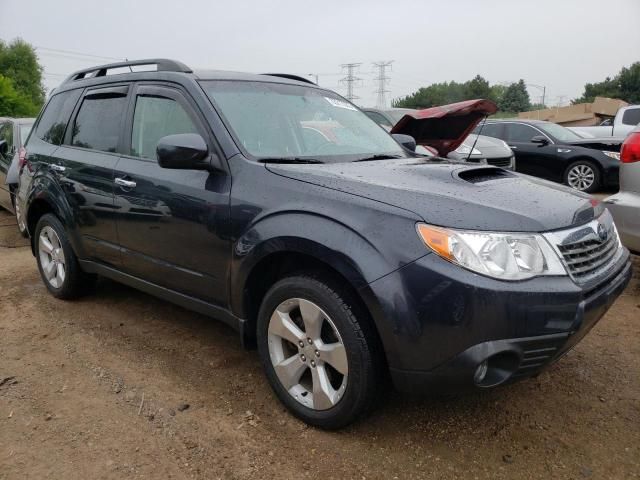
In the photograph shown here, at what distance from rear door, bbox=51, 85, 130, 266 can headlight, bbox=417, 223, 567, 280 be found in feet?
7.42

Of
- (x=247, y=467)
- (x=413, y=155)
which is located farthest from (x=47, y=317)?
(x=413, y=155)

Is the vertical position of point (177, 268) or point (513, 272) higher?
point (513, 272)

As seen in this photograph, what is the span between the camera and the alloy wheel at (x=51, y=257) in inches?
167

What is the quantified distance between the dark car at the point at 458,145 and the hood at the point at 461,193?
68.0 inches

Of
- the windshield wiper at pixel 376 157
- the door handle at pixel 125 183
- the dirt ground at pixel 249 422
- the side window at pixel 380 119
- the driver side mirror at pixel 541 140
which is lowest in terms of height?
the dirt ground at pixel 249 422

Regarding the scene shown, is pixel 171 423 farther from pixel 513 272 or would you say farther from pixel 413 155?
pixel 413 155

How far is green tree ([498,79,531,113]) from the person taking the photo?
254 ft

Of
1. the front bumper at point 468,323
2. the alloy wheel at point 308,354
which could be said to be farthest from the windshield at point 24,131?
the front bumper at point 468,323

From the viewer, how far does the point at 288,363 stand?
2578mm

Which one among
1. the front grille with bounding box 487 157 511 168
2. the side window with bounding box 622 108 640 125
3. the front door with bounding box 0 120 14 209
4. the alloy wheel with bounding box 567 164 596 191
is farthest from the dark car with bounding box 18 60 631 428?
the side window with bounding box 622 108 640 125

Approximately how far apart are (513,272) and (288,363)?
44.6 inches

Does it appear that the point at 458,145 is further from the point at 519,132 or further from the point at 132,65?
the point at 519,132

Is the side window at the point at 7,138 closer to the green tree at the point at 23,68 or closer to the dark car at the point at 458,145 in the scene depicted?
the dark car at the point at 458,145

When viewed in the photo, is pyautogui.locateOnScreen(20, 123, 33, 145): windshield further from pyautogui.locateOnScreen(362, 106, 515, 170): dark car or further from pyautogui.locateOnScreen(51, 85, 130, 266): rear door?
pyautogui.locateOnScreen(362, 106, 515, 170): dark car
